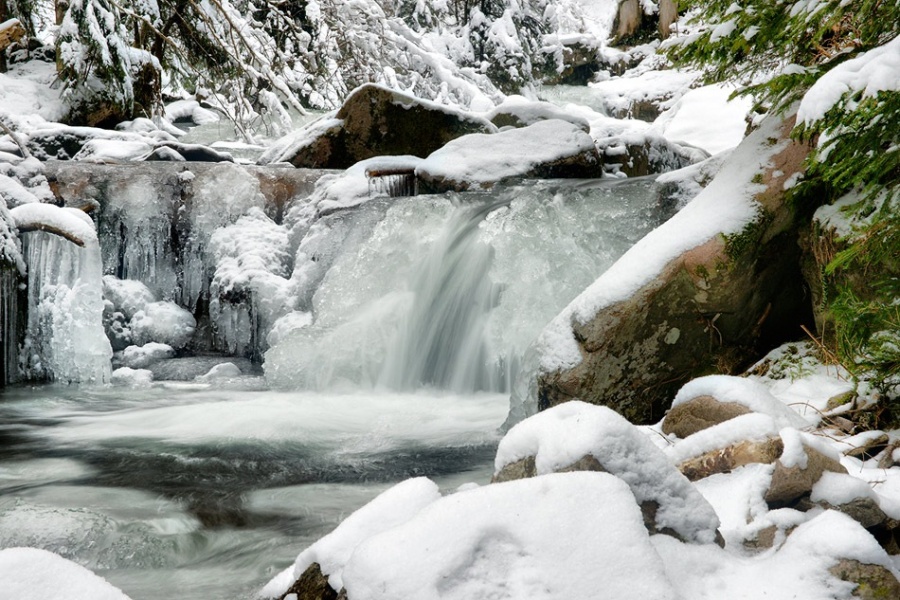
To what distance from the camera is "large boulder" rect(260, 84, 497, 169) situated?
10.7 m

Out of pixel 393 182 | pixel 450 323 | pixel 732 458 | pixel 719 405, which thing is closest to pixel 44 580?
pixel 732 458

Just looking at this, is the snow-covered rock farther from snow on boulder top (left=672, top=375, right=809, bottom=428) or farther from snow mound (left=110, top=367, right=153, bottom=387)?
snow mound (left=110, top=367, right=153, bottom=387)

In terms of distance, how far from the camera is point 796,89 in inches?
173

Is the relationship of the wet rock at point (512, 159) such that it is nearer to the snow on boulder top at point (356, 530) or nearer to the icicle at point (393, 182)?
the icicle at point (393, 182)

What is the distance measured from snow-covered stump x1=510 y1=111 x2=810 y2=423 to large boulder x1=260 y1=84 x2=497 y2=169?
6905 mm

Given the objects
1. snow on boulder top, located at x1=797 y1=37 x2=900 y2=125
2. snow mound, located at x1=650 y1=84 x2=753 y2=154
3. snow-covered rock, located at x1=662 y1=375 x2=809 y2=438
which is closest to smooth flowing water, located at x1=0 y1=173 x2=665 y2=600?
snow-covered rock, located at x1=662 y1=375 x2=809 y2=438

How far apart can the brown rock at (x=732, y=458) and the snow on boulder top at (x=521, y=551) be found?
95 cm

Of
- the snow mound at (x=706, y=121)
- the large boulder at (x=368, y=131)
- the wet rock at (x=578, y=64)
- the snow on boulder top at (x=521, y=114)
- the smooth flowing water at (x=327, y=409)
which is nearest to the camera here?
the smooth flowing water at (x=327, y=409)

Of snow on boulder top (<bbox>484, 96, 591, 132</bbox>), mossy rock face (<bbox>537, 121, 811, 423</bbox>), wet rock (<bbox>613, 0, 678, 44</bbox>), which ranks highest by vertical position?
wet rock (<bbox>613, 0, 678, 44</bbox>)

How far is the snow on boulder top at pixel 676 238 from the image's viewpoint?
449 centimetres

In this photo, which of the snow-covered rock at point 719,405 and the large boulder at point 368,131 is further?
the large boulder at point 368,131

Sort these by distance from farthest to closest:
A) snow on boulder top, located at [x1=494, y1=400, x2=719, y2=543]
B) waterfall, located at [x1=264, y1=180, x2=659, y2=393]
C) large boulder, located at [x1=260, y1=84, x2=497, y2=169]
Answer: large boulder, located at [x1=260, y1=84, x2=497, y2=169] < waterfall, located at [x1=264, y1=180, x2=659, y2=393] < snow on boulder top, located at [x1=494, y1=400, x2=719, y2=543]

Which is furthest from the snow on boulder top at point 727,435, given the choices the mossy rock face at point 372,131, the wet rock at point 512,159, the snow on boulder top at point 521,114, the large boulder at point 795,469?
the snow on boulder top at point 521,114

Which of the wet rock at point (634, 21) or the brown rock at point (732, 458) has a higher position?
the wet rock at point (634, 21)
